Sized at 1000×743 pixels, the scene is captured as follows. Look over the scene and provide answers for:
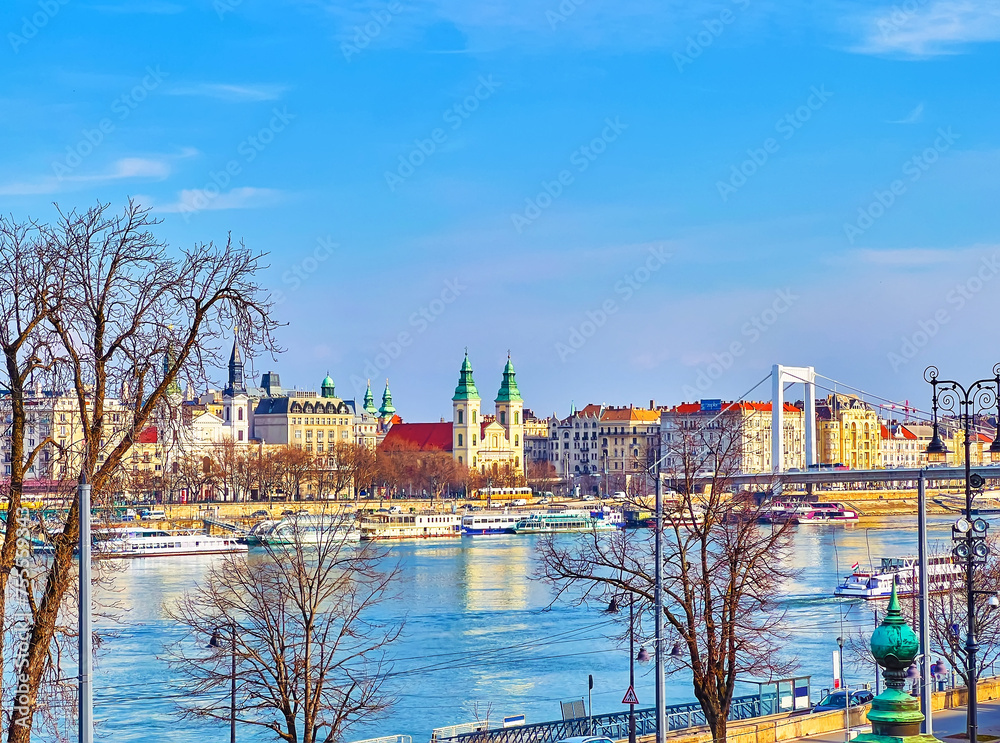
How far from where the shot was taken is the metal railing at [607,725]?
17812 mm

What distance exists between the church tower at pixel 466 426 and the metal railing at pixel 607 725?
3674 inches

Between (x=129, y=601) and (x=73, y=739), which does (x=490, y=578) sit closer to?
(x=129, y=601)

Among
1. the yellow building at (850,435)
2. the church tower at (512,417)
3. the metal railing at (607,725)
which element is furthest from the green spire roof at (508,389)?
the metal railing at (607,725)

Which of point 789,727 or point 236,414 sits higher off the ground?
point 236,414

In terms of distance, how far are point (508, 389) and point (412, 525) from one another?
163 feet

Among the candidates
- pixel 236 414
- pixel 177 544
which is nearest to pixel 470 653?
pixel 177 544

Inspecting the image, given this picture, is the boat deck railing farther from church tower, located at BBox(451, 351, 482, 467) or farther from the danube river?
church tower, located at BBox(451, 351, 482, 467)

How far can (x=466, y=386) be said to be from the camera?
116 m

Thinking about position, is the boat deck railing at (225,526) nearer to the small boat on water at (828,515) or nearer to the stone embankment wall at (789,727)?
the small boat on water at (828,515)

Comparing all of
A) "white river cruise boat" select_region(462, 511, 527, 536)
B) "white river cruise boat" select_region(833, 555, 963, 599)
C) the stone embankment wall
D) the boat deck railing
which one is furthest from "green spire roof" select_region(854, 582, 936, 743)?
"white river cruise boat" select_region(462, 511, 527, 536)

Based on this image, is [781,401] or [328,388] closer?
[781,401]

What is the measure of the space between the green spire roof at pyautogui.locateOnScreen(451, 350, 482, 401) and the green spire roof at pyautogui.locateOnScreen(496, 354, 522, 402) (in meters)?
Answer: 3.77

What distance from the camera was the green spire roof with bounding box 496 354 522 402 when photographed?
393 ft

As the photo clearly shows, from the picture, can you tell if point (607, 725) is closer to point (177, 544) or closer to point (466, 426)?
point (177, 544)
